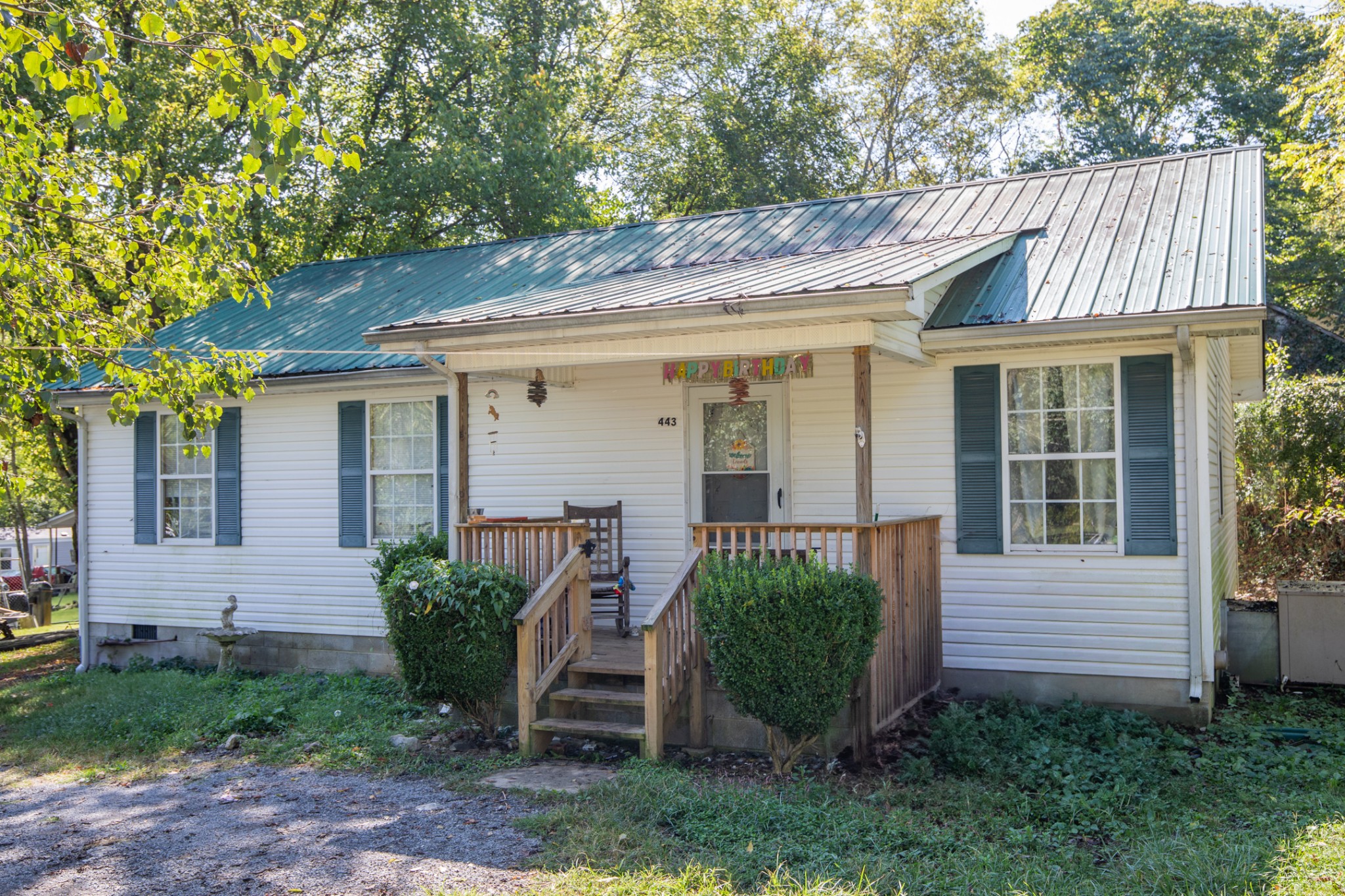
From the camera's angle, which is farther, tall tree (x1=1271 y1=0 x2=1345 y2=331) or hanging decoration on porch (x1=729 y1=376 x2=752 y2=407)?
tall tree (x1=1271 y1=0 x2=1345 y2=331)

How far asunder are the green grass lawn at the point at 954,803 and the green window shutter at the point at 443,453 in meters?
2.01

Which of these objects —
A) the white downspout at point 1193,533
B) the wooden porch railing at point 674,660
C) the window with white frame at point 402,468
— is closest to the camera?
the wooden porch railing at point 674,660

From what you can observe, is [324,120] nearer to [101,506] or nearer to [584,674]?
[101,506]

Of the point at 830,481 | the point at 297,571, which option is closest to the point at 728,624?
the point at 830,481

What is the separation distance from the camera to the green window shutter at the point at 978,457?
→ 26.7 feet

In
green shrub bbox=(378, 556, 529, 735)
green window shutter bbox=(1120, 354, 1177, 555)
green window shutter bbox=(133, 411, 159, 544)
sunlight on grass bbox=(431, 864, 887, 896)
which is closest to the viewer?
sunlight on grass bbox=(431, 864, 887, 896)

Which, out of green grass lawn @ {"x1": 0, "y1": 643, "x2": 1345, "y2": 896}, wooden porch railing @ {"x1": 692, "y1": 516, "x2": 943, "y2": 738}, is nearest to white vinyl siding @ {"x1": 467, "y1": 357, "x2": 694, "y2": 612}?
wooden porch railing @ {"x1": 692, "y1": 516, "x2": 943, "y2": 738}

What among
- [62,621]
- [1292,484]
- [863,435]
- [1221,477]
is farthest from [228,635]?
[62,621]

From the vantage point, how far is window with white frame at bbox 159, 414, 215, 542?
11.4m

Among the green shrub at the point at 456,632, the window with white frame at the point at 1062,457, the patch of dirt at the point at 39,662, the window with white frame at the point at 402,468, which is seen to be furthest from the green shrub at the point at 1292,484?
the patch of dirt at the point at 39,662

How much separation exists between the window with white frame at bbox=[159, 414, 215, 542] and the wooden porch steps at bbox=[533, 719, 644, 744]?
5.80 meters

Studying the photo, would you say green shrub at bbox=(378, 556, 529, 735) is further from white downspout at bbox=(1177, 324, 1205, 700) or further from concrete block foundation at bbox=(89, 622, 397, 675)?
white downspout at bbox=(1177, 324, 1205, 700)

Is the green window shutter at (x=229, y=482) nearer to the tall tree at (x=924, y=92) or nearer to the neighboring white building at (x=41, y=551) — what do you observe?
the tall tree at (x=924, y=92)

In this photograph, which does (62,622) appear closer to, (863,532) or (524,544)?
(524,544)
